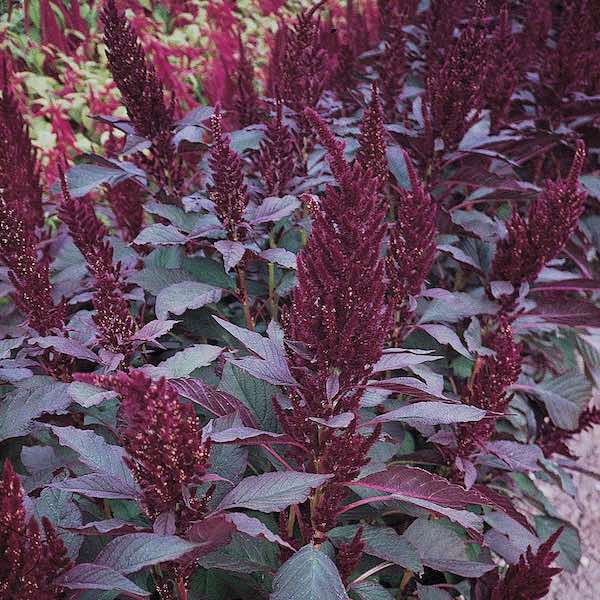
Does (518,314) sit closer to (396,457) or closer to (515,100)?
(396,457)

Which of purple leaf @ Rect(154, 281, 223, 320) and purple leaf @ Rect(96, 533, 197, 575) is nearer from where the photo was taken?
purple leaf @ Rect(96, 533, 197, 575)

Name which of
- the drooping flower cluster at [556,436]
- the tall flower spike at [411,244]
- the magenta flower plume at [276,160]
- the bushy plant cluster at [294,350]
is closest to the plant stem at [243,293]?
the bushy plant cluster at [294,350]

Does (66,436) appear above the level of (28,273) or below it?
below

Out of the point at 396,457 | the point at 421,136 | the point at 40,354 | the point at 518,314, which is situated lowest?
the point at 396,457

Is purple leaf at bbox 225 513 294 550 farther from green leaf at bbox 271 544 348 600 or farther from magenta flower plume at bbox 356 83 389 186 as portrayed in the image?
magenta flower plume at bbox 356 83 389 186

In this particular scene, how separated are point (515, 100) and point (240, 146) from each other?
145 centimetres

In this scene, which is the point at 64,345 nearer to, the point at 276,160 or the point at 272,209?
the point at 272,209

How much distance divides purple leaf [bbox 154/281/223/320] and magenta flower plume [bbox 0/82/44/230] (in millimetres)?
381

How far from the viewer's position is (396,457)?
1.66 m

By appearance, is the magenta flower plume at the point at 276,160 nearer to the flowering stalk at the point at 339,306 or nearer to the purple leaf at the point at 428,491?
the flowering stalk at the point at 339,306

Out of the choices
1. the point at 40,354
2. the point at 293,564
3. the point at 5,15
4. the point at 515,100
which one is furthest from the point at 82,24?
the point at 293,564

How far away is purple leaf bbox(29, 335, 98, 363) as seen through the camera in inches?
45.8

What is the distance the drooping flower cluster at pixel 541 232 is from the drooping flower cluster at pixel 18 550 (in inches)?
45.7

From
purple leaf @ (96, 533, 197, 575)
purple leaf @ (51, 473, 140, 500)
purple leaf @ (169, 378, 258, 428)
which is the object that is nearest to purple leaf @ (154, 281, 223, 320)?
purple leaf @ (169, 378, 258, 428)
